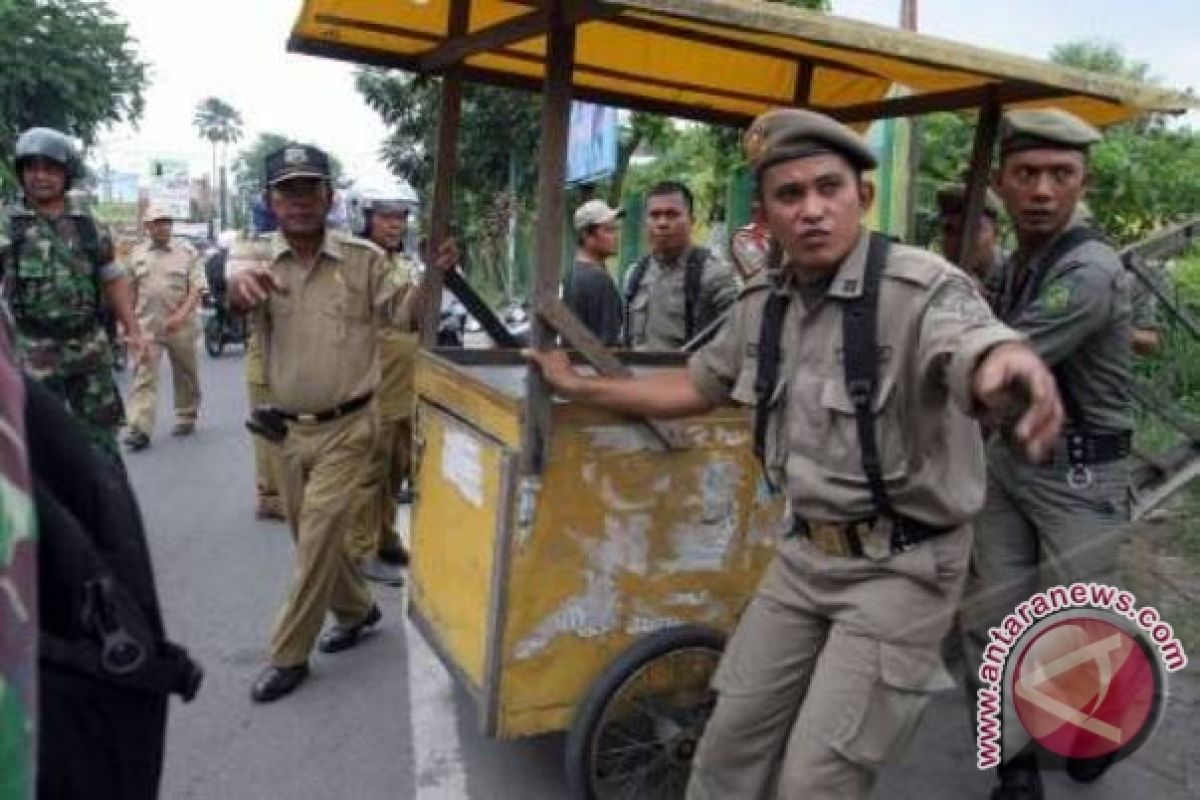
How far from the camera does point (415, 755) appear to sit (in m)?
3.47

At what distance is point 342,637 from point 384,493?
1066mm

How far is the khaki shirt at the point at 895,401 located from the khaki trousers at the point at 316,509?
6.23ft

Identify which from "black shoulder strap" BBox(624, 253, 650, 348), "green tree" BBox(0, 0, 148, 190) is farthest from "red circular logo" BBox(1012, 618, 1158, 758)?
"green tree" BBox(0, 0, 148, 190)

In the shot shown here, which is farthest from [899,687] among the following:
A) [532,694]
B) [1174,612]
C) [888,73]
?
[1174,612]

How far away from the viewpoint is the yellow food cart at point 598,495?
274cm

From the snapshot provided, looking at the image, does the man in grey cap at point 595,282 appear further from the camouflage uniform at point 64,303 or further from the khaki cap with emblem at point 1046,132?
the khaki cap with emblem at point 1046,132

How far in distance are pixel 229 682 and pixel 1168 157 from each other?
29.7 ft

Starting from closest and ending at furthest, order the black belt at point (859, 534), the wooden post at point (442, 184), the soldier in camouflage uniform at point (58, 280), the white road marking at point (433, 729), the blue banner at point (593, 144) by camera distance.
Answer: the black belt at point (859, 534) < the white road marking at point (433, 729) < the wooden post at point (442, 184) < the soldier in camouflage uniform at point (58, 280) < the blue banner at point (593, 144)

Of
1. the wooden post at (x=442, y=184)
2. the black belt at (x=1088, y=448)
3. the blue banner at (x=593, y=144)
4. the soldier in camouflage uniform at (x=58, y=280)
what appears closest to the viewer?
the black belt at (x=1088, y=448)

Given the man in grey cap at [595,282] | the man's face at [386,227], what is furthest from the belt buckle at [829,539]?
the man's face at [386,227]

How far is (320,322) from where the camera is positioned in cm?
392

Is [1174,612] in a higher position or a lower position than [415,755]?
higher

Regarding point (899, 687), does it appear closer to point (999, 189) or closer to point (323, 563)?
point (999, 189)

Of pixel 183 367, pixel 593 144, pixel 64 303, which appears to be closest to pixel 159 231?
pixel 183 367
